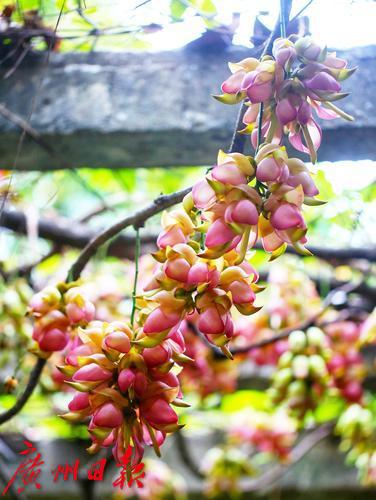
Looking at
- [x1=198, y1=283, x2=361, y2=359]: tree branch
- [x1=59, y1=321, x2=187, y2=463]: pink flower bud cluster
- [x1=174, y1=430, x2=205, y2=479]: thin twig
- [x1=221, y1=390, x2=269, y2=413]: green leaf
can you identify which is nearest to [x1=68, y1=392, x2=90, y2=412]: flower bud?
[x1=59, y1=321, x2=187, y2=463]: pink flower bud cluster

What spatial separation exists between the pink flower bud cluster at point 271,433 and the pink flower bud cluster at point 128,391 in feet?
4.91

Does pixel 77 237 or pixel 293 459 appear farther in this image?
pixel 293 459

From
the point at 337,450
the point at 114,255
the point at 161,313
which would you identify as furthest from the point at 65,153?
the point at 337,450

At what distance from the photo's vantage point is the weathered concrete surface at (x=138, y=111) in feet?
3.21

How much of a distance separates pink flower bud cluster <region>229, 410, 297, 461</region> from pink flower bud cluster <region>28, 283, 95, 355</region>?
1.38m

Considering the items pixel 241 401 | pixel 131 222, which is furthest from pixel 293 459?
pixel 131 222

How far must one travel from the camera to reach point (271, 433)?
6.41ft

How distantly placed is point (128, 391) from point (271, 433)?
5.08 ft

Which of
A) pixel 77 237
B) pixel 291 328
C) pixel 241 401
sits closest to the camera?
pixel 291 328

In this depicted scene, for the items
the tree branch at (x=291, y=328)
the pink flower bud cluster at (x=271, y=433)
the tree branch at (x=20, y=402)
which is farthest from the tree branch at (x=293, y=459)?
the tree branch at (x=20, y=402)

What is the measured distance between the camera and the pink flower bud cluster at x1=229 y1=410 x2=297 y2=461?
1947mm

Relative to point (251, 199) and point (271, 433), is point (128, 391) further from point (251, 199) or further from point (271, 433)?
point (271, 433)

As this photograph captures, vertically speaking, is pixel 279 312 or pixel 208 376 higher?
pixel 279 312

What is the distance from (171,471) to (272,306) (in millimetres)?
875
